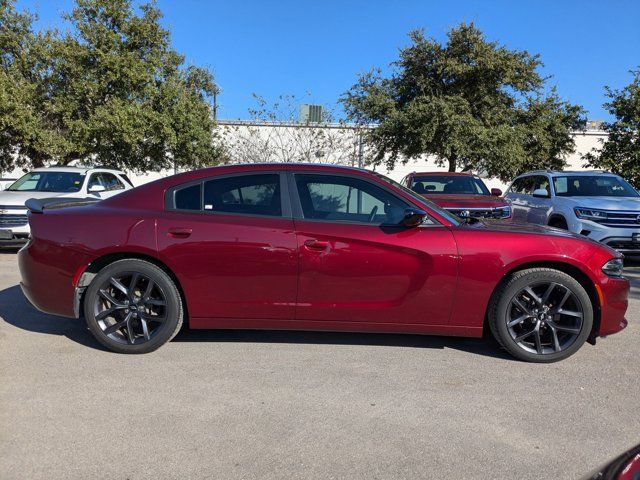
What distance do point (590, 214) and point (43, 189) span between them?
10.1 meters

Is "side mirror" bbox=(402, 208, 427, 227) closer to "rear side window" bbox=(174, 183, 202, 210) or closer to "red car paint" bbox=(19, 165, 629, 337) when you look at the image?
"red car paint" bbox=(19, 165, 629, 337)

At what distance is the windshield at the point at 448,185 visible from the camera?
1047 centimetres

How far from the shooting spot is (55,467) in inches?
103

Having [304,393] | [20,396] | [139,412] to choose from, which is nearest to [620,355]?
[304,393]

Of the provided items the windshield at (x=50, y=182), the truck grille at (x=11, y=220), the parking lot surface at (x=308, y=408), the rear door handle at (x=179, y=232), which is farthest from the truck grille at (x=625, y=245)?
the truck grille at (x=11, y=220)

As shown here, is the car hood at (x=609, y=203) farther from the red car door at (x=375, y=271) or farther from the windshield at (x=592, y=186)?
the red car door at (x=375, y=271)

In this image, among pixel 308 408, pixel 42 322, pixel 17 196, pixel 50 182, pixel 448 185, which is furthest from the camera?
pixel 448 185

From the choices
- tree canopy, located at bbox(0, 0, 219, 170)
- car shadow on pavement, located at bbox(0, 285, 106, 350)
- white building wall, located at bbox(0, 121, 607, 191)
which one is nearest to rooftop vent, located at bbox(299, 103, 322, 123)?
white building wall, located at bbox(0, 121, 607, 191)

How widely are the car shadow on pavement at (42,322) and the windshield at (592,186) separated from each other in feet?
28.0

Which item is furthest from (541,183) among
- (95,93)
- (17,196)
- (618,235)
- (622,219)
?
(95,93)

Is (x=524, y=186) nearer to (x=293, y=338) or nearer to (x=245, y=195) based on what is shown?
(x=293, y=338)

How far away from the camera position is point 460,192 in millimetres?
10414

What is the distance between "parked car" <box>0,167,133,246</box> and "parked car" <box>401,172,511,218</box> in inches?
246

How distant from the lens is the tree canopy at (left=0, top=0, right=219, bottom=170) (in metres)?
14.6
